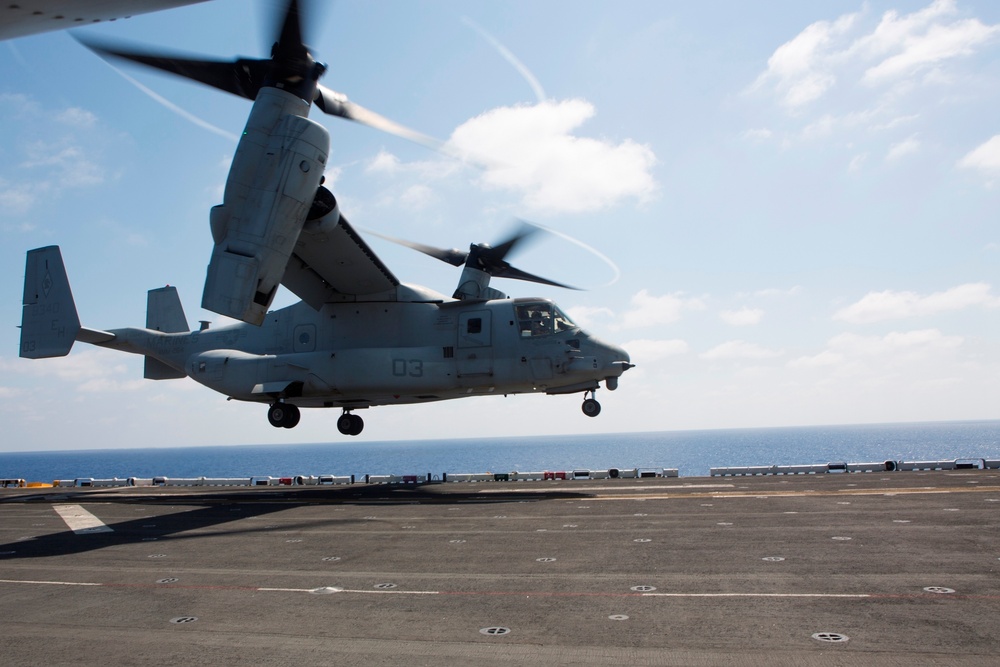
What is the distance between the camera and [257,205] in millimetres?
18922

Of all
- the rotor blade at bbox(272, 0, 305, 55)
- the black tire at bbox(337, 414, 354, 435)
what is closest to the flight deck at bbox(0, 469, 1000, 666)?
the black tire at bbox(337, 414, 354, 435)

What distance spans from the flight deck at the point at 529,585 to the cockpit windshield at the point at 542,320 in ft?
25.4

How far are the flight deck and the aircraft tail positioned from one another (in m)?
13.2

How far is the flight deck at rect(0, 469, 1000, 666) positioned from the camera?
22.6 feet

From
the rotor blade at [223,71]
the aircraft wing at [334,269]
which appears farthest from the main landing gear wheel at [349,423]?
the rotor blade at [223,71]

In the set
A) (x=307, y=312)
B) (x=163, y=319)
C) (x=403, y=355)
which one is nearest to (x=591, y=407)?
(x=403, y=355)

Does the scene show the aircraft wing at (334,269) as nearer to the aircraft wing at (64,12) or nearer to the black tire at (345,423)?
the black tire at (345,423)

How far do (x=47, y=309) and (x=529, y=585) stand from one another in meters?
26.5

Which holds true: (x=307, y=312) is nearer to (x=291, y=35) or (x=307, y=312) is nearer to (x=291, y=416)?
(x=291, y=416)

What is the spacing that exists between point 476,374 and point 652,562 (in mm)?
14913

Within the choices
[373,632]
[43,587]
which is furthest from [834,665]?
[43,587]

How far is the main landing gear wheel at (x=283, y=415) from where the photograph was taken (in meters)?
26.8

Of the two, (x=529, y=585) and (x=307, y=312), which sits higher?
(x=307, y=312)

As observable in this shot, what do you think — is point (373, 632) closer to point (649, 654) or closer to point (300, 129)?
point (649, 654)
